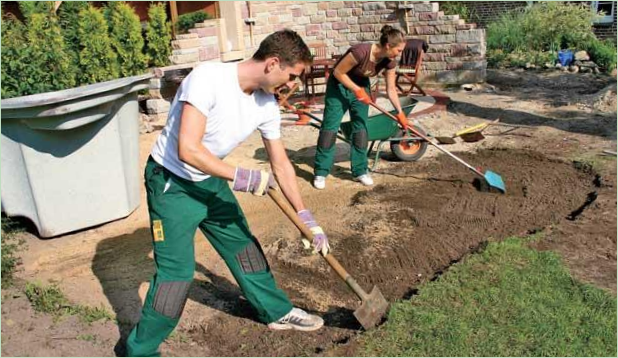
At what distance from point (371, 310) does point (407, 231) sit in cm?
158

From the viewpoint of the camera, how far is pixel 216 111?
9.91 ft

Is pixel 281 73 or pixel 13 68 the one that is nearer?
pixel 281 73

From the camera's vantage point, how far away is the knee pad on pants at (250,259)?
359 cm

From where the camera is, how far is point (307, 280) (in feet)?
14.5

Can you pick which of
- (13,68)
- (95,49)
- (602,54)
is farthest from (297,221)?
(602,54)

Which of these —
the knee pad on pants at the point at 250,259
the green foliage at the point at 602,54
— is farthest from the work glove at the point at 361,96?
the green foliage at the point at 602,54

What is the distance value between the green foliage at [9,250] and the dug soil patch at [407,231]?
1.56 metres

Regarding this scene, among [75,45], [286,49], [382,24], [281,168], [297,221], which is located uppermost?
[286,49]

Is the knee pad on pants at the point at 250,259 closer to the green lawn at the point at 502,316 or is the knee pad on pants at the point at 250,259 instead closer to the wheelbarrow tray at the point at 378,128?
the green lawn at the point at 502,316

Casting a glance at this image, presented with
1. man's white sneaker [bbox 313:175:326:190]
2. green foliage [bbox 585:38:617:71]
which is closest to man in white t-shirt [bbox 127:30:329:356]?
Answer: man's white sneaker [bbox 313:175:326:190]

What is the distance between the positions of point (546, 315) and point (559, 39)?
36.2 ft

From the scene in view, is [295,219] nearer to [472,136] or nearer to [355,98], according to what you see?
[355,98]

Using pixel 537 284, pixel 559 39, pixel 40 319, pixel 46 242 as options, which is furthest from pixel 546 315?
pixel 559 39

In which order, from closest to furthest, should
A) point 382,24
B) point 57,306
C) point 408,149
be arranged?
1. point 57,306
2. point 408,149
3. point 382,24
